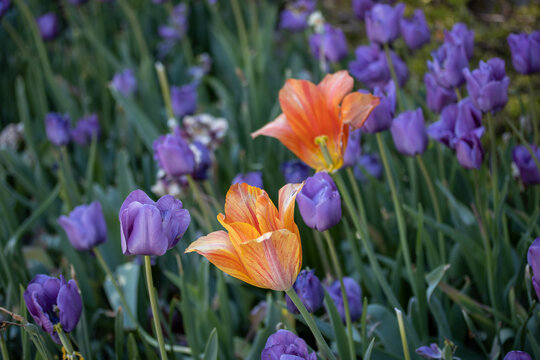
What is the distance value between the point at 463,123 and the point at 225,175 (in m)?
0.90

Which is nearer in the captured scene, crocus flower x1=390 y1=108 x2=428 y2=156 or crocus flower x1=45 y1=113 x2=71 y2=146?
crocus flower x1=390 y1=108 x2=428 y2=156

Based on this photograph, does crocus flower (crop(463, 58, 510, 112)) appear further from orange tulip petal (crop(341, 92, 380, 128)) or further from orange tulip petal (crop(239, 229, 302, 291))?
orange tulip petal (crop(239, 229, 302, 291))

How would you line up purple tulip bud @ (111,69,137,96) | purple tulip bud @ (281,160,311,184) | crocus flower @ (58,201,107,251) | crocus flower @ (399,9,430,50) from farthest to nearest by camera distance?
1. purple tulip bud @ (111,69,137,96)
2. crocus flower @ (399,9,430,50)
3. purple tulip bud @ (281,160,311,184)
4. crocus flower @ (58,201,107,251)

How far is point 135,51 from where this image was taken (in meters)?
2.69

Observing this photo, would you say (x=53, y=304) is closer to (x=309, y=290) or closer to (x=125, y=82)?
(x=309, y=290)

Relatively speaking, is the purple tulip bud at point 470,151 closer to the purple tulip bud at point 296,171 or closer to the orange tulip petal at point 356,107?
the orange tulip petal at point 356,107

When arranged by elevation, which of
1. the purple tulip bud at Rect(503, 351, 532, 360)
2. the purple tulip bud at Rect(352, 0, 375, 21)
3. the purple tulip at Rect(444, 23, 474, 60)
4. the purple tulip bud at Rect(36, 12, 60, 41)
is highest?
the purple tulip bud at Rect(36, 12, 60, 41)

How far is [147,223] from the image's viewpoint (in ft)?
1.91

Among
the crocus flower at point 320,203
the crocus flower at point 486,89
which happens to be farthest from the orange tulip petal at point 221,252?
the crocus flower at point 486,89

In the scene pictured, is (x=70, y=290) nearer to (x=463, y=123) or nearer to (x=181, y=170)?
(x=181, y=170)

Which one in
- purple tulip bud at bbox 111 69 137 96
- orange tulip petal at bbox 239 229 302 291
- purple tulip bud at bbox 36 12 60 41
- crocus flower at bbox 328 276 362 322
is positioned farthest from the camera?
purple tulip bud at bbox 36 12 60 41

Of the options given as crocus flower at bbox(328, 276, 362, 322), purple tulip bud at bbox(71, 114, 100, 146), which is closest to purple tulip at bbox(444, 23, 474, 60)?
crocus flower at bbox(328, 276, 362, 322)

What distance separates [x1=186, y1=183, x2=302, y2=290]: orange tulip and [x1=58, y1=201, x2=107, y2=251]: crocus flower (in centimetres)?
49

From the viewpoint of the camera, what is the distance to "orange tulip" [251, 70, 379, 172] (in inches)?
29.6
